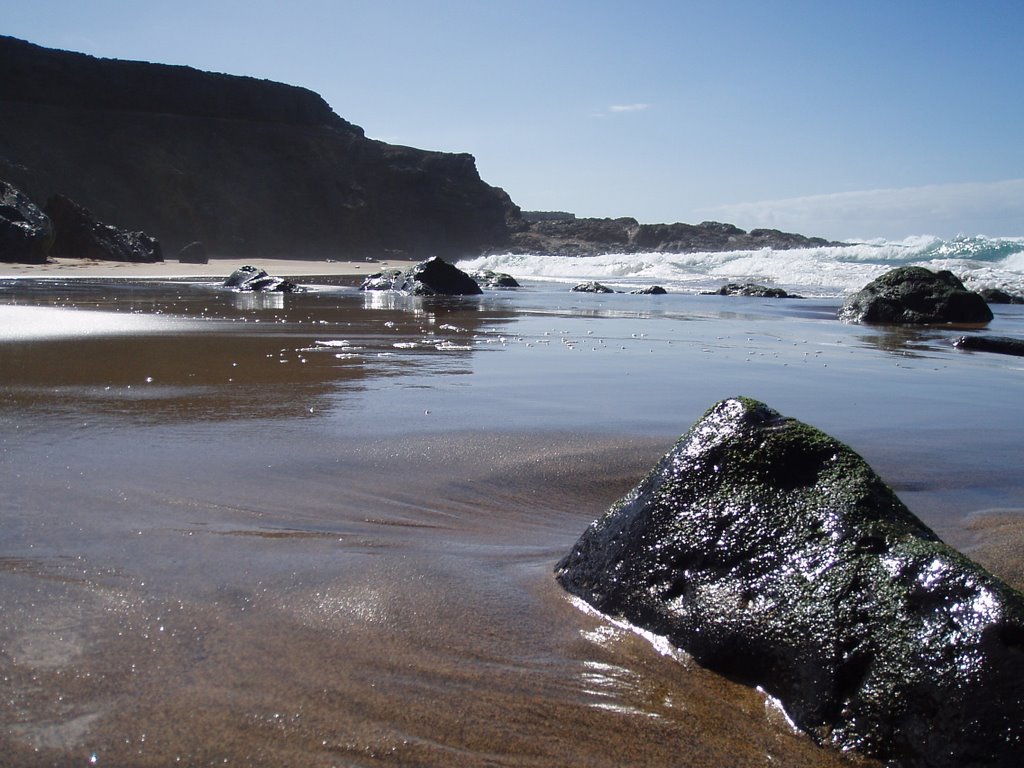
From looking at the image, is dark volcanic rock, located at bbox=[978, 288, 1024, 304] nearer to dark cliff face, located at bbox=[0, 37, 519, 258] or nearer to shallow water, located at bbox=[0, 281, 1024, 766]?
shallow water, located at bbox=[0, 281, 1024, 766]

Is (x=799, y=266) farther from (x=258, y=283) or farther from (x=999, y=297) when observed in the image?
→ (x=258, y=283)

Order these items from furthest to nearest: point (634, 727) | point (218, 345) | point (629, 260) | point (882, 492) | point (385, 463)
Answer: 1. point (629, 260)
2. point (218, 345)
3. point (385, 463)
4. point (882, 492)
5. point (634, 727)

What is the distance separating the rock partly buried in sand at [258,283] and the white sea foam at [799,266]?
1330cm

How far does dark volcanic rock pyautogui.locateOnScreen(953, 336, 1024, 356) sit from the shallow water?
2.88m

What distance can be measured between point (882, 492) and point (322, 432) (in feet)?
10.1

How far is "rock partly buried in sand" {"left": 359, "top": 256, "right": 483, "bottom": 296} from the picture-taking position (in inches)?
774

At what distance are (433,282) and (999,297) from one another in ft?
48.7

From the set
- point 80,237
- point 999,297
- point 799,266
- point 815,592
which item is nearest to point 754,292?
point 999,297

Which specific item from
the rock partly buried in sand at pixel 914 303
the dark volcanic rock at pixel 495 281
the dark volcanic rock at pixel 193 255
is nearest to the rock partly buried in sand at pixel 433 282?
the dark volcanic rock at pixel 495 281

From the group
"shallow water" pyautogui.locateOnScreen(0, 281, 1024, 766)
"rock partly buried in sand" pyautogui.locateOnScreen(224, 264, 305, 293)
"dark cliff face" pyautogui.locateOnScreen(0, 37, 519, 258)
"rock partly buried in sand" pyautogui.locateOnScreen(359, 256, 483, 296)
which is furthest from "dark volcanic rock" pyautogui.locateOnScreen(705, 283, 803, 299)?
"dark cliff face" pyautogui.locateOnScreen(0, 37, 519, 258)

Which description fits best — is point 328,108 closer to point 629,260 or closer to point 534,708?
point 629,260

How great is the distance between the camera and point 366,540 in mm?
3035

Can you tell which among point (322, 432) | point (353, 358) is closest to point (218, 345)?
point (353, 358)

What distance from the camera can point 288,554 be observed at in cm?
283
